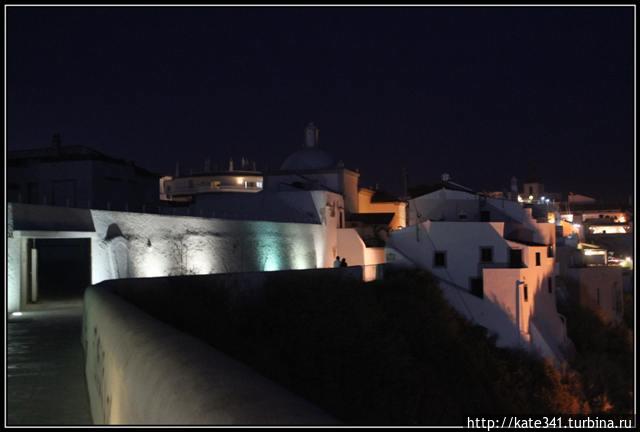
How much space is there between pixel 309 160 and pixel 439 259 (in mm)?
13779

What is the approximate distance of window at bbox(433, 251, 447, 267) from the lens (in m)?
25.7

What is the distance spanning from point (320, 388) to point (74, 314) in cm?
607

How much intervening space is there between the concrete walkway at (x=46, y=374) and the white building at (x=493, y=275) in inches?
702

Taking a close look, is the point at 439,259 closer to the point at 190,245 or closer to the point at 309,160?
the point at 190,245

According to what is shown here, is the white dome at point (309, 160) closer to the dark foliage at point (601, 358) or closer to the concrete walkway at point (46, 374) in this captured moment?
the dark foliage at point (601, 358)

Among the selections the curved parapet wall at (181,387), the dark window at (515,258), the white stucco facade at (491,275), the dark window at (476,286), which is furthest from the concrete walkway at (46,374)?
the dark window at (515,258)

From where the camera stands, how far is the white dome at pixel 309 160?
37.0m

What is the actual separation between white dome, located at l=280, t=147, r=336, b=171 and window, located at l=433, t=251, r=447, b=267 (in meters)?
12.3

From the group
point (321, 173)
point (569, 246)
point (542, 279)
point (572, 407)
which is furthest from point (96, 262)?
point (569, 246)

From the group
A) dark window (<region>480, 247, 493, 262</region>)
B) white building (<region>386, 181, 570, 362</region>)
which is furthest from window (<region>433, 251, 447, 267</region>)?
dark window (<region>480, 247, 493, 262</region>)

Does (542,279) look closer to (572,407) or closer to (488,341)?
(488,341)

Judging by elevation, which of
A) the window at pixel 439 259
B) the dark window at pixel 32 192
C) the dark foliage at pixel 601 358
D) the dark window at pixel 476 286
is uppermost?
the dark window at pixel 32 192

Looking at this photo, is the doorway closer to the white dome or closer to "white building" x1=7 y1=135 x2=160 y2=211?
"white building" x1=7 y1=135 x2=160 y2=211

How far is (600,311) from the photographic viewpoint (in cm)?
3222
